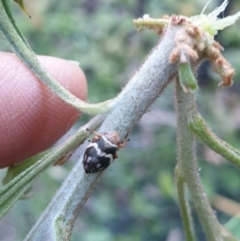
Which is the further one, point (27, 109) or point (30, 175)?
point (27, 109)

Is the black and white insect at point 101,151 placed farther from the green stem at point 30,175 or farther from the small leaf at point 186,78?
the small leaf at point 186,78

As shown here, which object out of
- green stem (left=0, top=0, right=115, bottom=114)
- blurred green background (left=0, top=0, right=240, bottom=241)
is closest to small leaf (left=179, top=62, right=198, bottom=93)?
green stem (left=0, top=0, right=115, bottom=114)

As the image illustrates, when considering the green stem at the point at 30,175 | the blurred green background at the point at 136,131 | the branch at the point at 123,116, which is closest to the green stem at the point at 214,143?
the branch at the point at 123,116

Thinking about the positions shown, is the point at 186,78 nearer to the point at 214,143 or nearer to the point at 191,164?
the point at 214,143

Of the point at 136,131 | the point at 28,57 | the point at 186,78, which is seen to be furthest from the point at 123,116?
the point at 136,131

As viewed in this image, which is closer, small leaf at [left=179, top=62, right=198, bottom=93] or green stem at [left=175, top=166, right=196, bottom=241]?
small leaf at [left=179, top=62, right=198, bottom=93]

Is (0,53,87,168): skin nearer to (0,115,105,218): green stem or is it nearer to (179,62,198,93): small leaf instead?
(0,115,105,218): green stem
